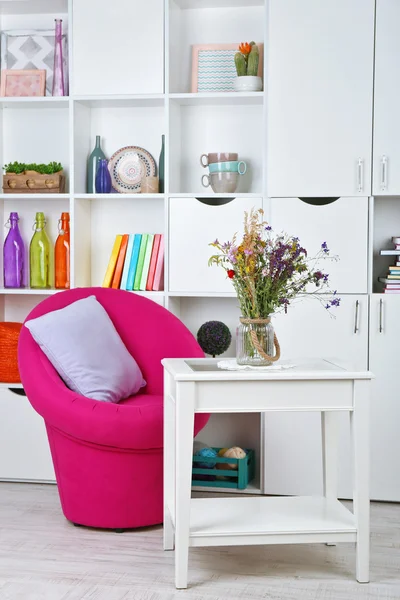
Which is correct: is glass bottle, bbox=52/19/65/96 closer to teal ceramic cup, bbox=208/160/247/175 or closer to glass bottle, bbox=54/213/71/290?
glass bottle, bbox=54/213/71/290

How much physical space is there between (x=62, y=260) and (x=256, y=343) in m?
1.64

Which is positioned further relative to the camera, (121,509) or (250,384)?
(121,509)

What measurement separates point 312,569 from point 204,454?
1126mm

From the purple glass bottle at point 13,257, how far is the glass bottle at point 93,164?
0.42 meters

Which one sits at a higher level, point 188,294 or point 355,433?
point 188,294

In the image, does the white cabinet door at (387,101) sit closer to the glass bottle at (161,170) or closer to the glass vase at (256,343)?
the glass bottle at (161,170)

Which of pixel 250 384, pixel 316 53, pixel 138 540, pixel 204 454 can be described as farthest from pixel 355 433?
pixel 316 53

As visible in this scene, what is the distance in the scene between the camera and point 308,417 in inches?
147

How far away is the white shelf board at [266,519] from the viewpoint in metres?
2.67

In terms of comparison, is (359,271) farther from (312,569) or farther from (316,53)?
(312,569)

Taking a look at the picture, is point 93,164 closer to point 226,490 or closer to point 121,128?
point 121,128

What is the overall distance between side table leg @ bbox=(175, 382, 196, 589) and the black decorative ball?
1294 mm

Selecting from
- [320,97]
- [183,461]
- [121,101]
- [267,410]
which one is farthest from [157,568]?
[121,101]

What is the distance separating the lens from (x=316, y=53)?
12.0 feet
